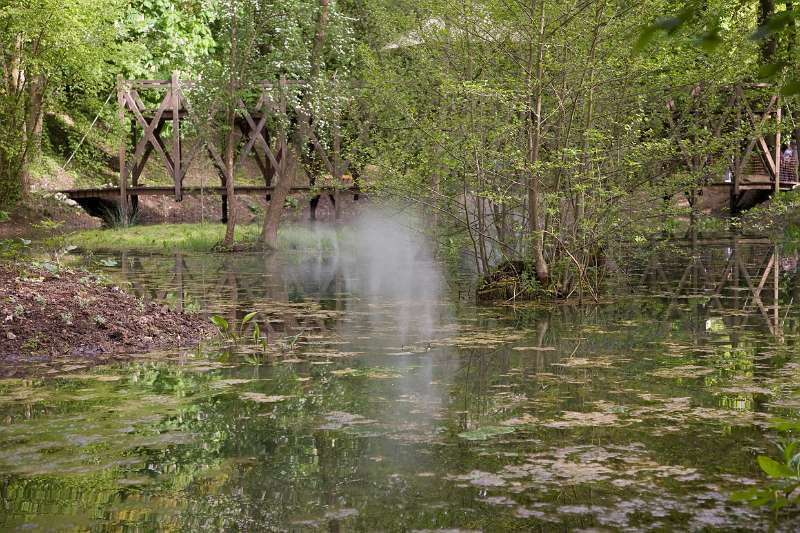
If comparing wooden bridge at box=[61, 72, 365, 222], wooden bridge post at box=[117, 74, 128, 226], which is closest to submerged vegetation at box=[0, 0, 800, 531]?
wooden bridge at box=[61, 72, 365, 222]

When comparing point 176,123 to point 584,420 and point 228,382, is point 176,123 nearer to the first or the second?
point 228,382

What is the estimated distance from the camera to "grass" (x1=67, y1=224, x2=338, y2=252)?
2131 cm

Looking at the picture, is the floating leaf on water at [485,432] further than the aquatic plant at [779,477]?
Yes

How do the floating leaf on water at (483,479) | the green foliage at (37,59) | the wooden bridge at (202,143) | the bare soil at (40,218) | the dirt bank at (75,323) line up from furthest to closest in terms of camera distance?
the bare soil at (40,218), the wooden bridge at (202,143), the green foliage at (37,59), the dirt bank at (75,323), the floating leaf on water at (483,479)

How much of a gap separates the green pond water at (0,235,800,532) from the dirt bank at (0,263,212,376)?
519 millimetres

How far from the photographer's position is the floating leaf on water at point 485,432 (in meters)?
5.00

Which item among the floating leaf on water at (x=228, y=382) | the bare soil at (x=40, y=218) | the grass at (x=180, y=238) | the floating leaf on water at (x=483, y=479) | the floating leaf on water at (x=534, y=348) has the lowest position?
the floating leaf on water at (x=483, y=479)

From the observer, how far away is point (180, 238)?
2228 cm

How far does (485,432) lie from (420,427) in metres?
0.36

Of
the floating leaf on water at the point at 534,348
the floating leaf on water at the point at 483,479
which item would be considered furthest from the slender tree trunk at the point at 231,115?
the floating leaf on water at the point at 483,479

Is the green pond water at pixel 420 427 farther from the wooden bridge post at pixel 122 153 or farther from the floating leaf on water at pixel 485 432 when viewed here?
the wooden bridge post at pixel 122 153

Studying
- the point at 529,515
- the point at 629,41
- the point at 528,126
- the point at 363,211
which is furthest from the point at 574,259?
the point at 363,211

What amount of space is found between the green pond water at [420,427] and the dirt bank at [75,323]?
519 millimetres

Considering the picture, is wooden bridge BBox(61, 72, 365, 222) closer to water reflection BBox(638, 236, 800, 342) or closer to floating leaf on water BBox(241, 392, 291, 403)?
water reflection BBox(638, 236, 800, 342)
